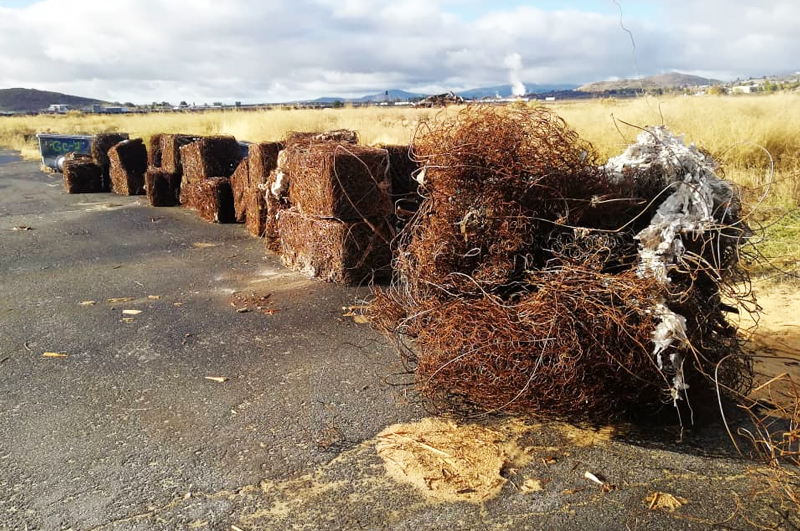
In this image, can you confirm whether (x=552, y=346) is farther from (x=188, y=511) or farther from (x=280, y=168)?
(x=280, y=168)

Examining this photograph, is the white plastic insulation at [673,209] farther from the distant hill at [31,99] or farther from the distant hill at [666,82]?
the distant hill at [31,99]

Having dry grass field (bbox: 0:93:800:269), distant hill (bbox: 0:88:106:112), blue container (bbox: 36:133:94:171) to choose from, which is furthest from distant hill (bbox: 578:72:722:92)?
distant hill (bbox: 0:88:106:112)

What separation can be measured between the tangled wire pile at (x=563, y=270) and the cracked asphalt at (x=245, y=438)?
319 mm

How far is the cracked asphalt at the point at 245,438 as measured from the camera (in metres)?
2.91

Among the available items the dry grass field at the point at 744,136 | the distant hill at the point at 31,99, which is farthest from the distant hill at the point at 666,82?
the distant hill at the point at 31,99

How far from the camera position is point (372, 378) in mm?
4391

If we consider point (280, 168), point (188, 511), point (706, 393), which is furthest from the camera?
point (280, 168)

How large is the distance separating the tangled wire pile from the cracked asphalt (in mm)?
319

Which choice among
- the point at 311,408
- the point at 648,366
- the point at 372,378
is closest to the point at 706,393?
the point at 648,366

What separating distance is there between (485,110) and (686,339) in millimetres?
2073

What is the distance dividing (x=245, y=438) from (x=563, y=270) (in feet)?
7.07

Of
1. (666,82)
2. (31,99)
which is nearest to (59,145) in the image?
(666,82)

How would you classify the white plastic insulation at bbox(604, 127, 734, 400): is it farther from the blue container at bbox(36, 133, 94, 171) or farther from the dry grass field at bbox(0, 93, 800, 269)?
the blue container at bbox(36, 133, 94, 171)

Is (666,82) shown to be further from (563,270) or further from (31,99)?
(31,99)
